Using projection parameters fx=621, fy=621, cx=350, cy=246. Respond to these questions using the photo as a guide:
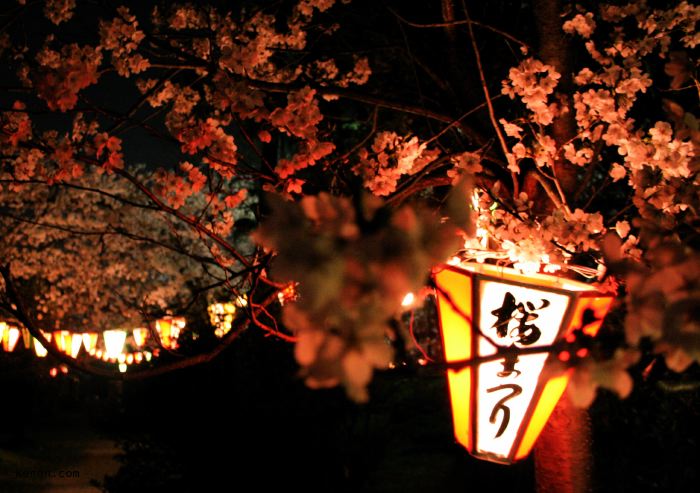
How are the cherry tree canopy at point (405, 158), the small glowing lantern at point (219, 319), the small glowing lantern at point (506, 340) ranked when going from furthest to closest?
the small glowing lantern at point (219, 319) → the small glowing lantern at point (506, 340) → the cherry tree canopy at point (405, 158)

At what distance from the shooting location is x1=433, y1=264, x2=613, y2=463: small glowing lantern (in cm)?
326

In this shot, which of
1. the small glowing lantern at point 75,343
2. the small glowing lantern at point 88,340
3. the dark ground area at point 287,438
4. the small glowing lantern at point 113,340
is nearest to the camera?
the dark ground area at point 287,438

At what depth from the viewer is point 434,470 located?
14.1 meters

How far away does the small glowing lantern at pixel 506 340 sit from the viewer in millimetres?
3256

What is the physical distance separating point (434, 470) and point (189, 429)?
6.29 m

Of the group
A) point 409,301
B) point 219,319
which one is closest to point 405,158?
point 409,301

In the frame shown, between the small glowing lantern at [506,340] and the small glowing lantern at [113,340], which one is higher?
the small glowing lantern at [113,340]

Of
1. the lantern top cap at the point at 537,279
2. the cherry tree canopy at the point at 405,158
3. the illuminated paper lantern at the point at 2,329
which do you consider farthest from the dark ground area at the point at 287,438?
the illuminated paper lantern at the point at 2,329

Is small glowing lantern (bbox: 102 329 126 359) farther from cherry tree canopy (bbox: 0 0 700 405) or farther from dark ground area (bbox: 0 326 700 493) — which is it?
cherry tree canopy (bbox: 0 0 700 405)

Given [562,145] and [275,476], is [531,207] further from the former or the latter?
[275,476]

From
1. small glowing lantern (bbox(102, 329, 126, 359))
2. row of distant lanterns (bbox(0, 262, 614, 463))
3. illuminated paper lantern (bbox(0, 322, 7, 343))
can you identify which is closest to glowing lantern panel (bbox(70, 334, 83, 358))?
small glowing lantern (bbox(102, 329, 126, 359))

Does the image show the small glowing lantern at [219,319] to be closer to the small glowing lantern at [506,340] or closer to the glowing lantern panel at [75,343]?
the glowing lantern panel at [75,343]

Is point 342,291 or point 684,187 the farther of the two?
point 684,187

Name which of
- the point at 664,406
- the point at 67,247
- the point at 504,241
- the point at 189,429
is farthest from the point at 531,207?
the point at 67,247
